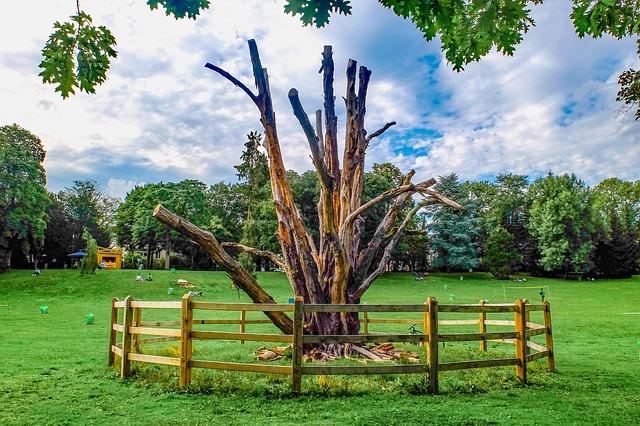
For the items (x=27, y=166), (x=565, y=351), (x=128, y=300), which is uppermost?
(x=27, y=166)

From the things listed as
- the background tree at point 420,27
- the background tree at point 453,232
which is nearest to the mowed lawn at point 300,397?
the background tree at point 420,27

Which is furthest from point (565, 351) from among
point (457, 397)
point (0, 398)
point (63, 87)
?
point (63, 87)

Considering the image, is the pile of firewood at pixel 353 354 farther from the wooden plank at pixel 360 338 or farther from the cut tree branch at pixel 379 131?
the cut tree branch at pixel 379 131

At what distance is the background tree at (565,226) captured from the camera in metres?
48.6

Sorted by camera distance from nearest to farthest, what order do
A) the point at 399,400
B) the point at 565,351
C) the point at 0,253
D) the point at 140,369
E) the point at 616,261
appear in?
the point at 399,400 → the point at 140,369 → the point at 565,351 → the point at 0,253 → the point at 616,261

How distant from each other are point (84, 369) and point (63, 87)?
25.6 feet

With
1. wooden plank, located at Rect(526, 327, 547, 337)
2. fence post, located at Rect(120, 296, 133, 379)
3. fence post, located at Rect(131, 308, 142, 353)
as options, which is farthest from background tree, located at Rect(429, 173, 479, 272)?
fence post, located at Rect(120, 296, 133, 379)

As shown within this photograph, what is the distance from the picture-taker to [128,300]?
8633 mm

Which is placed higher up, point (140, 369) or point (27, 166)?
point (27, 166)

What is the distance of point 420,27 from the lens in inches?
114

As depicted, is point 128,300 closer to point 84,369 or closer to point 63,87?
point 84,369

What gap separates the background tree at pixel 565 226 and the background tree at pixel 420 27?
50.0 meters

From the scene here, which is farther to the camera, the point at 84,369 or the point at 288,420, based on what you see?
the point at 84,369

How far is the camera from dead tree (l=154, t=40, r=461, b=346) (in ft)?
32.1
